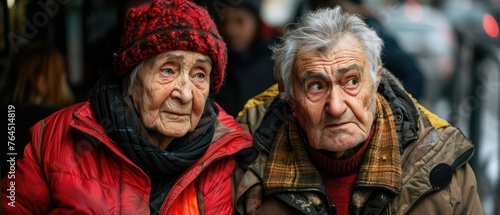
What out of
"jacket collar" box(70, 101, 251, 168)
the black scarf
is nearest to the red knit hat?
the black scarf

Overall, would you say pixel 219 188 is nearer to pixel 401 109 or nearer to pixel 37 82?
pixel 401 109

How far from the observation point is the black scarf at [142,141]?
11.7 ft

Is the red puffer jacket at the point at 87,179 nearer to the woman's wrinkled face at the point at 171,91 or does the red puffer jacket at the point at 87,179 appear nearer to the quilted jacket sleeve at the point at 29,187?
the quilted jacket sleeve at the point at 29,187

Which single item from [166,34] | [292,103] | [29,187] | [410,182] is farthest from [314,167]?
[29,187]

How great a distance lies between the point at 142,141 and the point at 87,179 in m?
0.28

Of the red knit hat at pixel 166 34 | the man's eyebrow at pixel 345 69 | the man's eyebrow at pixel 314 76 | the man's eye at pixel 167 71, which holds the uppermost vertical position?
the red knit hat at pixel 166 34

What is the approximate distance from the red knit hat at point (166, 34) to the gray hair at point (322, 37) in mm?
294

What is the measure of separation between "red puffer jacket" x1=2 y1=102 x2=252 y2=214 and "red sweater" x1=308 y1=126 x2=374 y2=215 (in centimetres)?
46

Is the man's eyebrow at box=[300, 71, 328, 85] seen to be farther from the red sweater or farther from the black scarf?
the black scarf

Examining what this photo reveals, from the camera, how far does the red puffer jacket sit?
353cm

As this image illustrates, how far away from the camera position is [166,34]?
11.6 ft

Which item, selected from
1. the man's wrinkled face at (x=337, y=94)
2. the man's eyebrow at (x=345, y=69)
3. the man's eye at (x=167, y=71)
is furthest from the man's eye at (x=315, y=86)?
the man's eye at (x=167, y=71)

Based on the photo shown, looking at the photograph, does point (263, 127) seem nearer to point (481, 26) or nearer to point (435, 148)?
point (435, 148)

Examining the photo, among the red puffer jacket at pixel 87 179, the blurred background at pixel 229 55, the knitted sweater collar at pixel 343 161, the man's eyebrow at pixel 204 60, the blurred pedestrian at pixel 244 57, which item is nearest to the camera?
the red puffer jacket at pixel 87 179
